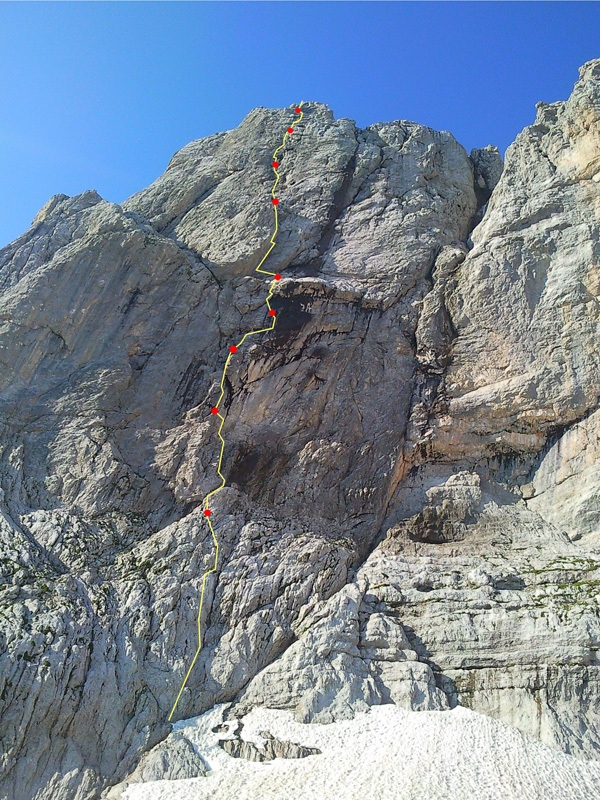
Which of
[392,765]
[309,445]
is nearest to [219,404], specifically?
[309,445]

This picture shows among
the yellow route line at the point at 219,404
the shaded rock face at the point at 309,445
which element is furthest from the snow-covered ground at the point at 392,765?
the yellow route line at the point at 219,404

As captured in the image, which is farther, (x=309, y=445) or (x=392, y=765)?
(x=309, y=445)

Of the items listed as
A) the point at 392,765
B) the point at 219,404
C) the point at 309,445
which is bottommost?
the point at 392,765

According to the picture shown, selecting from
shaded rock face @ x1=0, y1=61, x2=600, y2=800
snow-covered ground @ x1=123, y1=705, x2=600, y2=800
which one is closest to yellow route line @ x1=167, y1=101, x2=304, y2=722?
shaded rock face @ x1=0, y1=61, x2=600, y2=800

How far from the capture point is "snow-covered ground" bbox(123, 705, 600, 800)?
664 inches

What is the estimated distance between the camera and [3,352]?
2622 centimetres

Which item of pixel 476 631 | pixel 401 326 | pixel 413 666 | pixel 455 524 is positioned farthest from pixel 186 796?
pixel 401 326

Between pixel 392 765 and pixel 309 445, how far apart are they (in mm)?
11790

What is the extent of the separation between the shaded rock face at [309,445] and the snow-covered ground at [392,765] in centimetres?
59

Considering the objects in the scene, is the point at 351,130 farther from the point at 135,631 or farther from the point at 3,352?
the point at 135,631

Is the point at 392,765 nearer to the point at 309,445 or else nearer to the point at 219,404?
the point at 309,445

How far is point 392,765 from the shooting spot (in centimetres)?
1764

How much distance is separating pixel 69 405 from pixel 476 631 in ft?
53.7

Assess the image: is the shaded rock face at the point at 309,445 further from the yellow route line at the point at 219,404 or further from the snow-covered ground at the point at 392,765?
the snow-covered ground at the point at 392,765
